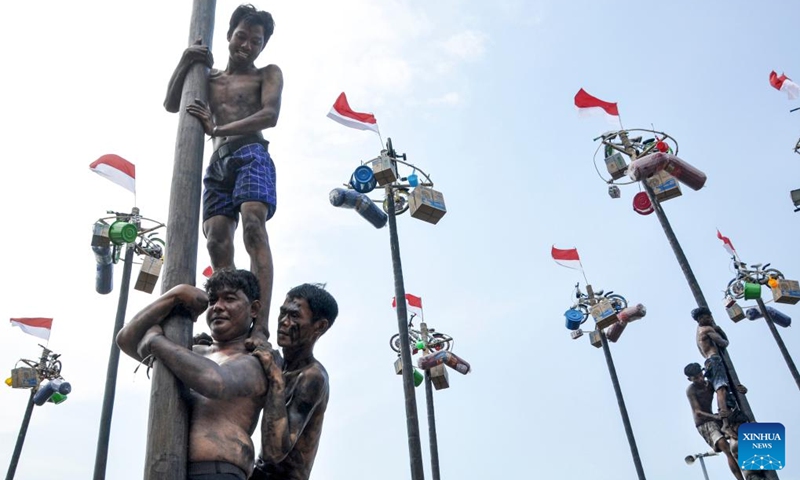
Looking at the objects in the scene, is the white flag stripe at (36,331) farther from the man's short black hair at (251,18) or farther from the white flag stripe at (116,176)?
the man's short black hair at (251,18)

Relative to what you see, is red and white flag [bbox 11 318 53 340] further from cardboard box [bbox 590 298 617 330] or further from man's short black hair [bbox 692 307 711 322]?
man's short black hair [bbox 692 307 711 322]

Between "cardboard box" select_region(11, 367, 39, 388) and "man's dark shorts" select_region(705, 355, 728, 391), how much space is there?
16.9 m

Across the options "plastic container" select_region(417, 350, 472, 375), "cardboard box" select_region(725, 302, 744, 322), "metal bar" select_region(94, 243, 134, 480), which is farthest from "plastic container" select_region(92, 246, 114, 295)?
"cardboard box" select_region(725, 302, 744, 322)

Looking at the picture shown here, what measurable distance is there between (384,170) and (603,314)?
7.37m

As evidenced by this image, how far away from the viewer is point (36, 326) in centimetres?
1717

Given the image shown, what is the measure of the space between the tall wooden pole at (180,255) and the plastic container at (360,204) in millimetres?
8700

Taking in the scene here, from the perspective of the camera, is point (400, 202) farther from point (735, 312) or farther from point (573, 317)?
point (735, 312)

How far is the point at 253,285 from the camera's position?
3.33 meters

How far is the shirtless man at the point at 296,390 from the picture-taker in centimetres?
298

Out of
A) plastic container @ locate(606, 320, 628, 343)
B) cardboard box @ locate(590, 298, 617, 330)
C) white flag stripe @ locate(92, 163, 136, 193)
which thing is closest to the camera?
white flag stripe @ locate(92, 163, 136, 193)

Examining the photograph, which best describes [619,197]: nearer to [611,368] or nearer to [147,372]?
[611,368]

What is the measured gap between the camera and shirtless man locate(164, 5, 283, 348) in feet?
13.0

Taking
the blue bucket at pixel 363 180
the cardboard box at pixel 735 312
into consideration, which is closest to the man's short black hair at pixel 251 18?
the blue bucket at pixel 363 180

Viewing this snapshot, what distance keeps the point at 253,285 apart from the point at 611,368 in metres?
14.7
